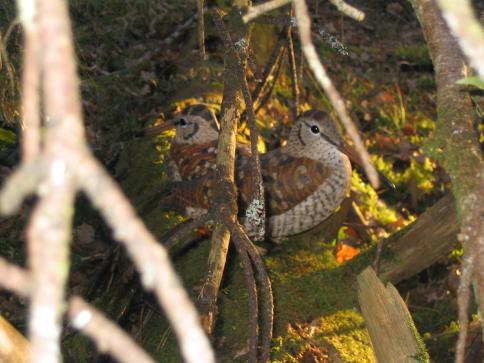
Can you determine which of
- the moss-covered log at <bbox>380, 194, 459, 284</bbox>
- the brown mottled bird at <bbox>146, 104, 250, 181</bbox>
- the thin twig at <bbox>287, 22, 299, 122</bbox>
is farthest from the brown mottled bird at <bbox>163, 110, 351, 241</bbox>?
the thin twig at <bbox>287, 22, 299, 122</bbox>

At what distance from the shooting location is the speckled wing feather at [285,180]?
4016 mm

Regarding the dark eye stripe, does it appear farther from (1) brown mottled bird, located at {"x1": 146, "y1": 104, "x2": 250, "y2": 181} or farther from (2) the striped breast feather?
(2) the striped breast feather

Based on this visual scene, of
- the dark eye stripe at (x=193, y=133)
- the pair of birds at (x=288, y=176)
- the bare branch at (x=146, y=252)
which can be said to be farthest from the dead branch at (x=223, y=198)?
the bare branch at (x=146, y=252)

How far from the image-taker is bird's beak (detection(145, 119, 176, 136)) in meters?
4.90

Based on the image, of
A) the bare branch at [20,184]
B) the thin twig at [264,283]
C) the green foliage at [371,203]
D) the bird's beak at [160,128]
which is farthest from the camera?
the green foliage at [371,203]

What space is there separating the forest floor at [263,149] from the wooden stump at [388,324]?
0.94 feet

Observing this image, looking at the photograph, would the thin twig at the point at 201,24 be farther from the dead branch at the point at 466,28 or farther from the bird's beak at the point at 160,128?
the dead branch at the point at 466,28

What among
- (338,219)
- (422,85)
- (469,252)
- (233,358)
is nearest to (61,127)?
(469,252)

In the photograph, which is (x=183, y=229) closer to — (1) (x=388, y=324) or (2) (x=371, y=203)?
(1) (x=388, y=324)

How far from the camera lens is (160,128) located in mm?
4945

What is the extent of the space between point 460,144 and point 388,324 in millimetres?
1335

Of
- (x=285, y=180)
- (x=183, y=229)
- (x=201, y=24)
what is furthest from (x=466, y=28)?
(x=285, y=180)

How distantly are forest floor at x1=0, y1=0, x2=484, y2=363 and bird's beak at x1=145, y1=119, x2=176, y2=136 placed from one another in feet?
0.25

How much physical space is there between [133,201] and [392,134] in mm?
2839
